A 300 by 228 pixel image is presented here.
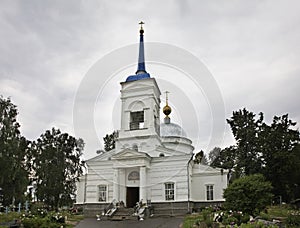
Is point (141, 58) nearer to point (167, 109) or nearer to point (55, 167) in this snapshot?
point (167, 109)

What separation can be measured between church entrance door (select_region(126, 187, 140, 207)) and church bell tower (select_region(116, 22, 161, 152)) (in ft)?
13.1

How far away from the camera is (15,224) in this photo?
1831 centimetres

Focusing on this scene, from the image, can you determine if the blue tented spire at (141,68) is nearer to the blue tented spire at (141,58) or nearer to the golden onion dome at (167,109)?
the blue tented spire at (141,58)

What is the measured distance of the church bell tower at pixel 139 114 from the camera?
34.0 meters

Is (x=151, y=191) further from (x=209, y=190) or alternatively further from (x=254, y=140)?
(x=254, y=140)

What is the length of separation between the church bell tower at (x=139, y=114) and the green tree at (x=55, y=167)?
28.4ft

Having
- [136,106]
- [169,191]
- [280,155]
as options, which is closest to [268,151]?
[280,155]

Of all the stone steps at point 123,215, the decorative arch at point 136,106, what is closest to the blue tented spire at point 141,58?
the decorative arch at point 136,106

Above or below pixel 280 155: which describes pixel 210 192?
below

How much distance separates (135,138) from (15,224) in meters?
17.5

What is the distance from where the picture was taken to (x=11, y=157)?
30672 mm

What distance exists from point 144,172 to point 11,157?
12.4 meters

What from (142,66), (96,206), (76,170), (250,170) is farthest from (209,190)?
(76,170)

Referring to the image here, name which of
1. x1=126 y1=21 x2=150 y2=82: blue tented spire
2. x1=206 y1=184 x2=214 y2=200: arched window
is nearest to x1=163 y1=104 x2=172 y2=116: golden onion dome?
x1=126 y1=21 x2=150 y2=82: blue tented spire
